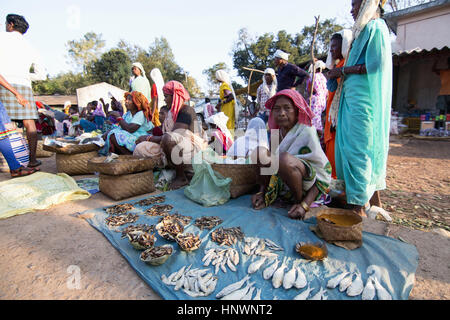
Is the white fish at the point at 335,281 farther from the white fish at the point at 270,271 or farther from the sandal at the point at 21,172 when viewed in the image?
the sandal at the point at 21,172

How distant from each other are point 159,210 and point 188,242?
0.92 metres

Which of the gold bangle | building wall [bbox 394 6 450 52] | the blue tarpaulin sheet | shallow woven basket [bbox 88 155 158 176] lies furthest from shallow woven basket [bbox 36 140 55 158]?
building wall [bbox 394 6 450 52]

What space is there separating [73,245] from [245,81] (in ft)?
88.4

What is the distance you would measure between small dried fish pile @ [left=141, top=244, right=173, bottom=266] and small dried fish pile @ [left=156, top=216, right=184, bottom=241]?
0.16 meters

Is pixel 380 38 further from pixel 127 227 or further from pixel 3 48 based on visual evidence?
pixel 3 48

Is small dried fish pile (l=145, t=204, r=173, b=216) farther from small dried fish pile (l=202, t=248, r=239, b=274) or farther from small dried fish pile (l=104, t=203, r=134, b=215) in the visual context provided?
small dried fish pile (l=202, t=248, r=239, b=274)

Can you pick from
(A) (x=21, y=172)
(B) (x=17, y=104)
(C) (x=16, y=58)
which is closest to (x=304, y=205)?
(A) (x=21, y=172)

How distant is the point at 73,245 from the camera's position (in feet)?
6.59

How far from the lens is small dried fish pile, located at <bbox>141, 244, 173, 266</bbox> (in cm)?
165

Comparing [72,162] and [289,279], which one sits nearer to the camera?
[289,279]

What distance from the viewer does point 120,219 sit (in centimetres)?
241

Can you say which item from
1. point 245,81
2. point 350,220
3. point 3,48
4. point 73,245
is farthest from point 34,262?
point 245,81

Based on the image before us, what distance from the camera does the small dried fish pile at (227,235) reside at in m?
1.96

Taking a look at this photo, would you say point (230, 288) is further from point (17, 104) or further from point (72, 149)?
point (17, 104)
